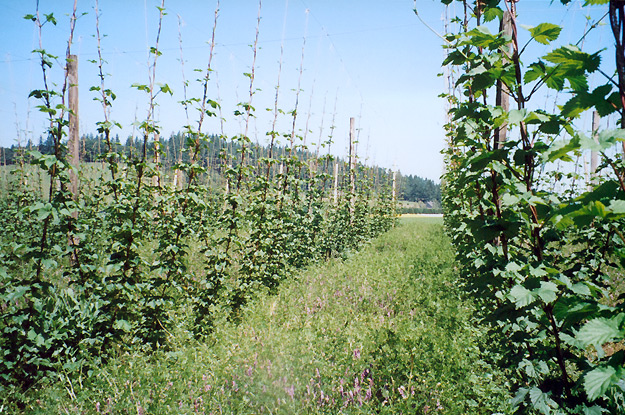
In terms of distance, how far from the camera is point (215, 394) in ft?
10.2

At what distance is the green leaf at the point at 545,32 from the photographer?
5.29ft

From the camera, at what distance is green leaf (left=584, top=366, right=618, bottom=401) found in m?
1.08

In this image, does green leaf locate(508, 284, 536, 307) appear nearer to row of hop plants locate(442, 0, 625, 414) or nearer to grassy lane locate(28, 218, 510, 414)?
row of hop plants locate(442, 0, 625, 414)

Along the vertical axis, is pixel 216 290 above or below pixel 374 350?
above

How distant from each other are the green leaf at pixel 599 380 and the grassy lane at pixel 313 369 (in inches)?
81.3

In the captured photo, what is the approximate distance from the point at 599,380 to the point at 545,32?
1678mm

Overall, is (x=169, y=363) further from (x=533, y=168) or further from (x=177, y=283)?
(x=533, y=168)

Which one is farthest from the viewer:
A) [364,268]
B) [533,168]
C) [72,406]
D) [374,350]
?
[364,268]

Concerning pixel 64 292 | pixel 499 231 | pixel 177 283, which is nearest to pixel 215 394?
pixel 177 283

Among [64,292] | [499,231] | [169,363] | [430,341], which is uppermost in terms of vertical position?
[499,231]

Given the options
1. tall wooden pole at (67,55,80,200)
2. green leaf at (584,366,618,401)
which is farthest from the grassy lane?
tall wooden pole at (67,55,80,200)

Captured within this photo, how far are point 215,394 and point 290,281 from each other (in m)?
3.85

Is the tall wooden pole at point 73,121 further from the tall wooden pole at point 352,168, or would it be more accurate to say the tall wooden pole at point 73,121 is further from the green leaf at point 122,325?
the tall wooden pole at point 352,168

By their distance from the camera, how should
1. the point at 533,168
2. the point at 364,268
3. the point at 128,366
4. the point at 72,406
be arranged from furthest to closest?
the point at 364,268 < the point at 128,366 < the point at 72,406 < the point at 533,168
